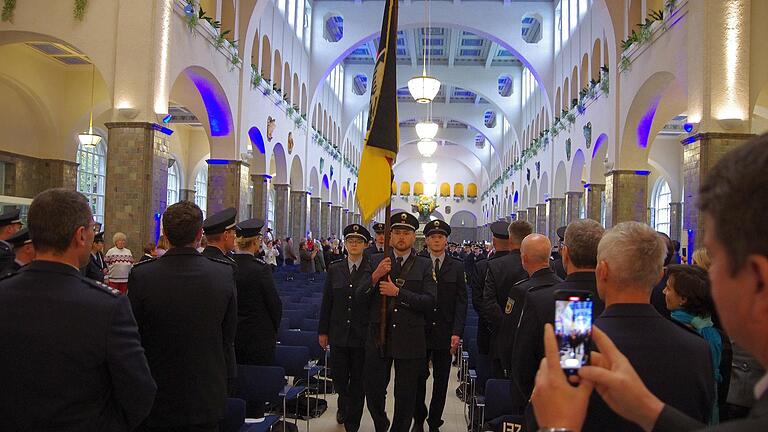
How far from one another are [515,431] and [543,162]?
24.4 meters

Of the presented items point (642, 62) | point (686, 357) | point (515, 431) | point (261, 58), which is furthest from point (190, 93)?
point (686, 357)

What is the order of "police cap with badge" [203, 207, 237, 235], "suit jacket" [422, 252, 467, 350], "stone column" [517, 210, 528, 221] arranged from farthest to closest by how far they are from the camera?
"stone column" [517, 210, 528, 221] → "suit jacket" [422, 252, 467, 350] → "police cap with badge" [203, 207, 237, 235]

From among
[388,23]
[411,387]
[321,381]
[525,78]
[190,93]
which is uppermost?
[525,78]

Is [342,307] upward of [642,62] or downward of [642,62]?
downward

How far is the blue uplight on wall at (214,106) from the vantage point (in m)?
16.4

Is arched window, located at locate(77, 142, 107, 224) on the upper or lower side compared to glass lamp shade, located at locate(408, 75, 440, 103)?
lower

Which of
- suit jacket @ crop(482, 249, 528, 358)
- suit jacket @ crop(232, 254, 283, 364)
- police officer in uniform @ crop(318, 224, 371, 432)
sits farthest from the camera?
police officer in uniform @ crop(318, 224, 371, 432)

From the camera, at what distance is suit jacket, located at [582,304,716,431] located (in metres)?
2.19

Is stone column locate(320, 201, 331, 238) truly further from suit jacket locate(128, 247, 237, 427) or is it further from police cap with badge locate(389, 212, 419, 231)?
suit jacket locate(128, 247, 237, 427)

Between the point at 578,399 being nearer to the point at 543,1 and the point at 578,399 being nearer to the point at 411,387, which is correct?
the point at 411,387

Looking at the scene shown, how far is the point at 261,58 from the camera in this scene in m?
20.7

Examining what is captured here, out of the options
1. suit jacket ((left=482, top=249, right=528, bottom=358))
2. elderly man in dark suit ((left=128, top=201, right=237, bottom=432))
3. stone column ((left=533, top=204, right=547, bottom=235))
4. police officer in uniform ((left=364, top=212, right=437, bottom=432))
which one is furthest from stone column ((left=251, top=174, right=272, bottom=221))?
elderly man in dark suit ((left=128, top=201, right=237, bottom=432))

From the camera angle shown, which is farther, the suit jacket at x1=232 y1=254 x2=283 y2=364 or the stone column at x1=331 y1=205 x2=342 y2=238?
the stone column at x1=331 y1=205 x2=342 y2=238

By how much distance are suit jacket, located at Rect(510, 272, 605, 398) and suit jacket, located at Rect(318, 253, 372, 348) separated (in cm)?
300
